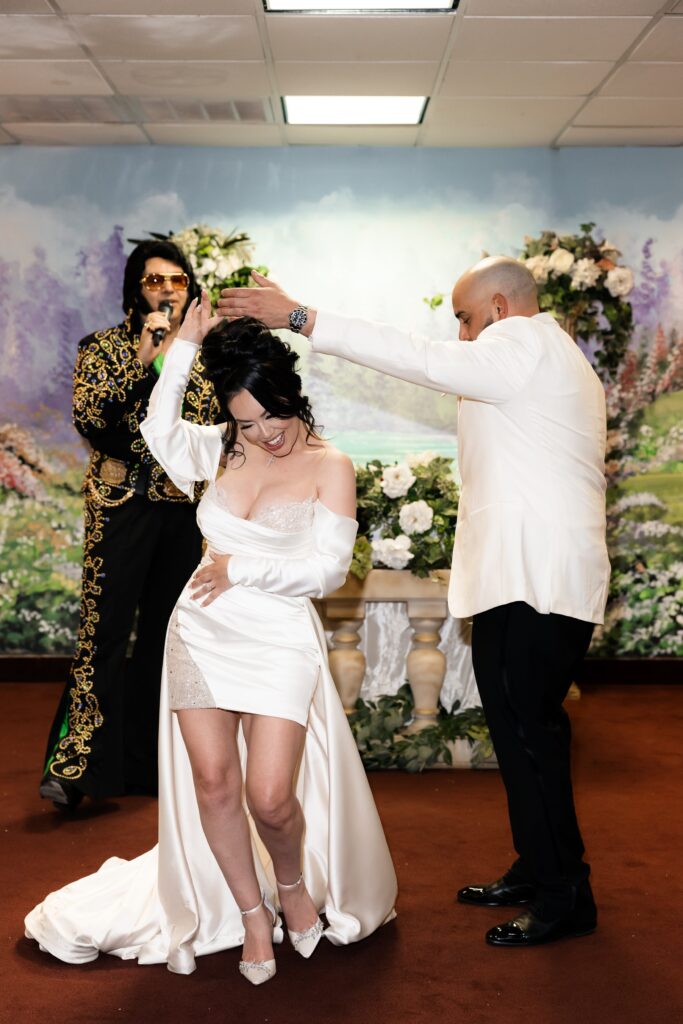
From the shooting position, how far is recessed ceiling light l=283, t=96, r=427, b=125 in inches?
262

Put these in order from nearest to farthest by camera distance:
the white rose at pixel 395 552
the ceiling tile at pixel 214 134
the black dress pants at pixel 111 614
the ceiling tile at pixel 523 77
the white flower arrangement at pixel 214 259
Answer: the black dress pants at pixel 111 614, the white rose at pixel 395 552, the ceiling tile at pixel 523 77, the white flower arrangement at pixel 214 259, the ceiling tile at pixel 214 134

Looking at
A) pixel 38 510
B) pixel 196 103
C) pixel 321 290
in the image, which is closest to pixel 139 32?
pixel 196 103

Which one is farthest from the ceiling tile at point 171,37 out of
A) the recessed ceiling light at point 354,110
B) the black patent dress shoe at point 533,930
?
the black patent dress shoe at point 533,930

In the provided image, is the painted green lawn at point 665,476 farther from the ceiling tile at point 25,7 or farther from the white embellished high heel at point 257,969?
the white embellished high heel at point 257,969

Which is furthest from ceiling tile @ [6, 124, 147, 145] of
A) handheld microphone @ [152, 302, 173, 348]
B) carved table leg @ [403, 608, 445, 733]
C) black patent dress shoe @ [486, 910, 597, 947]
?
black patent dress shoe @ [486, 910, 597, 947]

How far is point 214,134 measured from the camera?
7.26 meters

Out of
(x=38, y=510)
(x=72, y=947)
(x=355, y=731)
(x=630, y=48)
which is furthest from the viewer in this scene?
(x=38, y=510)

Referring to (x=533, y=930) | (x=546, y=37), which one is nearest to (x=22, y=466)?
(x=546, y=37)

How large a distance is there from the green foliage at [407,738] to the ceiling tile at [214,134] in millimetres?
3833

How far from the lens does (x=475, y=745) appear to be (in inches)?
205

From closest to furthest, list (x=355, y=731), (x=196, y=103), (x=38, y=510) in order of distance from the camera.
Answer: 1. (x=355, y=731)
2. (x=196, y=103)
3. (x=38, y=510)

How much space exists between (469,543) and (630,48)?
3.61 metres

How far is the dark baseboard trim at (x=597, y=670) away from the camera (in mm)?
7418

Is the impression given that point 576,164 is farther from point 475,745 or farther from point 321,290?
point 475,745
